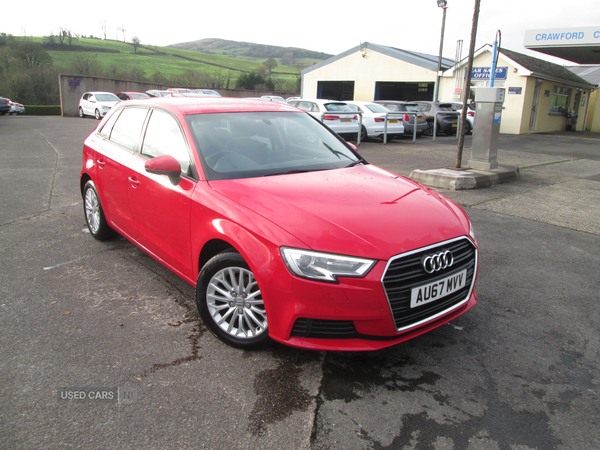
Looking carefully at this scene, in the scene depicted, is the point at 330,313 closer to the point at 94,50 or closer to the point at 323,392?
the point at 323,392

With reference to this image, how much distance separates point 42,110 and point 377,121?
40.8 meters

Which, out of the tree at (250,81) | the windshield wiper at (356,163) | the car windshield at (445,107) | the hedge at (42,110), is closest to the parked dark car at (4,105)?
the hedge at (42,110)

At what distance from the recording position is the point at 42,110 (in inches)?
1759

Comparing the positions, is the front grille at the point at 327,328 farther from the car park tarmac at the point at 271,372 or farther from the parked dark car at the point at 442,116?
the parked dark car at the point at 442,116

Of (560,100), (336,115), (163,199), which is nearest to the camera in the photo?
(163,199)

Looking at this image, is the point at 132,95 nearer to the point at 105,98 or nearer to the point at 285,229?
the point at 105,98

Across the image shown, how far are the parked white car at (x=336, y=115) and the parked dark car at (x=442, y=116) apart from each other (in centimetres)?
505

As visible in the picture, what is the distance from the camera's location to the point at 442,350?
2973mm

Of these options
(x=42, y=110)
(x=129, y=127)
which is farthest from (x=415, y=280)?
(x=42, y=110)

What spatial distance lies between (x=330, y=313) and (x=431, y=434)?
77 cm

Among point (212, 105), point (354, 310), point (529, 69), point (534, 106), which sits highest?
point (529, 69)

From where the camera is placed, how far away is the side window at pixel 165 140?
3.37m

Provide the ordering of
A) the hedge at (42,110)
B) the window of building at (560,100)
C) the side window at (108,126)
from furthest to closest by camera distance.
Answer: the hedge at (42,110)
the window of building at (560,100)
the side window at (108,126)

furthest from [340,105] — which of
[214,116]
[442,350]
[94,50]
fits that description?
[94,50]
